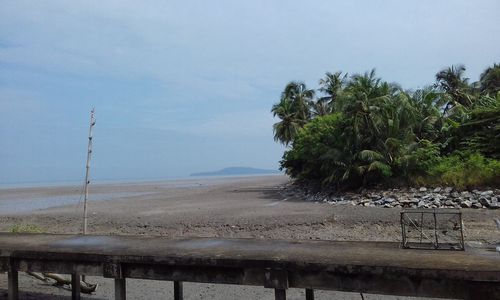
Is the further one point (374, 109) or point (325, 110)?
point (325, 110)

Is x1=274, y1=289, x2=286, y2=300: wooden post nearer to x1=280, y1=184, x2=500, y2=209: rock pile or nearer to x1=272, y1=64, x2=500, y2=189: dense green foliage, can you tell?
x1=280, y1=184, x2=500, y2=209: rock pile

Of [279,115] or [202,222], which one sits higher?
[279,115]

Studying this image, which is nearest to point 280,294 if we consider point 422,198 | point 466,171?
point 422,198

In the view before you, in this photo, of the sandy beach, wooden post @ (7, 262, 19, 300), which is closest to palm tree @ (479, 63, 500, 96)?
the sandy beach

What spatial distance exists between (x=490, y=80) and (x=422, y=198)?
3383 cm

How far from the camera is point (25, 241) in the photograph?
356 inches

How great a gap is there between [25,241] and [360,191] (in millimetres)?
26432

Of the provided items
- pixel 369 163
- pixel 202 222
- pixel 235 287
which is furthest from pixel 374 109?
pixel 235 287

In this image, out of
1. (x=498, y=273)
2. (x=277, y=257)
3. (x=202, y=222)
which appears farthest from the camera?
(x=202, y=222)

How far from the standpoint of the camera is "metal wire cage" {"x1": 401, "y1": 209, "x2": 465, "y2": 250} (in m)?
6.73

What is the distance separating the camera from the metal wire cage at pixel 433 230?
6727 millimetres

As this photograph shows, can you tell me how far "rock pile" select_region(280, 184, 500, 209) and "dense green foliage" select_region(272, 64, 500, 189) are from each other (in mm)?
1098

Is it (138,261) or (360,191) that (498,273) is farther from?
(360,191)

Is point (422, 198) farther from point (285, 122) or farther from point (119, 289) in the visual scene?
point (285, 122)
